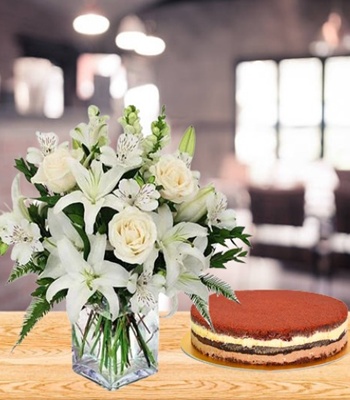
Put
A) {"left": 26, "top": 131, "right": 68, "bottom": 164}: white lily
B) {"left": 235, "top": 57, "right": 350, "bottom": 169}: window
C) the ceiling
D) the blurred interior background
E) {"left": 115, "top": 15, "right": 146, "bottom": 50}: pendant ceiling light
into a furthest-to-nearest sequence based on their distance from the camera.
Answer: {"left": 235, "top": 57, "right": 350, "bottom": 169}: window < {"left": 115, "top": 15, "right": 146, "bottom": 50}: pendant ceiling light < the blurred interior background < the ceiling < {"left": 26, "top": 131, "right": 68, "bottom": 164}: white lily

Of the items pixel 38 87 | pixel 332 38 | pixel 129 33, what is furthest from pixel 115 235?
pixel 332 38

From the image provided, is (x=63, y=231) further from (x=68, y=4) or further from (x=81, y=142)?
(x=68, y=4)

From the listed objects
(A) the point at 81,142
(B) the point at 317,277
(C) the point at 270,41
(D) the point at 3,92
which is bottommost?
(B) the point at 317,277

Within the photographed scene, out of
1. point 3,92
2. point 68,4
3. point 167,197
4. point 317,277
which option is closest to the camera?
point 167,197

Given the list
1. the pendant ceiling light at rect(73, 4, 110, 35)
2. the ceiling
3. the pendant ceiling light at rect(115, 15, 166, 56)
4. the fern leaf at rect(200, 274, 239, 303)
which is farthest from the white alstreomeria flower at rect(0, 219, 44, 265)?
the pendant ceiling light at rect(115, 15, 166, 56)

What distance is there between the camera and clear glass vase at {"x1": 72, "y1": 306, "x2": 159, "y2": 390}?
1040mm

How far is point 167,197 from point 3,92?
421cm

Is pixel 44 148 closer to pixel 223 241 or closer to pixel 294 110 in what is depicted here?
pixel 223 241

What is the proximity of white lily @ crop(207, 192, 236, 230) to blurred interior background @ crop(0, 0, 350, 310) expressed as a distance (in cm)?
414

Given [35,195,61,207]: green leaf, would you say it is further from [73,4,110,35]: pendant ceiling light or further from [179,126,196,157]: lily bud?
[73,4,110,35]: pendant ceiling light

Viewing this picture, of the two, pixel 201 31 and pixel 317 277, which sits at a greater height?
pixel 201 31

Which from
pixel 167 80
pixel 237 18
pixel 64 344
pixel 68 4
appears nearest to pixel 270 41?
pixel 237 18

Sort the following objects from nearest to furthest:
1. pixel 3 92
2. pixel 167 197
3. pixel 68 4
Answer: pixel 167 197 → pixel 3 92 → pixel 68 4

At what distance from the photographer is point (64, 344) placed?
127 centimetres
